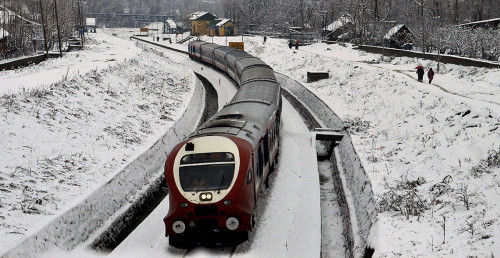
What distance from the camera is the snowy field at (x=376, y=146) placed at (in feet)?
37.5

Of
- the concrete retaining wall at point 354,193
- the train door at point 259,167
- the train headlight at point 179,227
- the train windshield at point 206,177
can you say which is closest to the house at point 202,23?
the concrete retaining wall at point 354,193

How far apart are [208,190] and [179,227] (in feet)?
4.41

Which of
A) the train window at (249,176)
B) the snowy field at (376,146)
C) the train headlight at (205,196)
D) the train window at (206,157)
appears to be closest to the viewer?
the snowy field at (376,146)

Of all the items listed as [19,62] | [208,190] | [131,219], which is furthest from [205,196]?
[19,62]

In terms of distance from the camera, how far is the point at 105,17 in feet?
547

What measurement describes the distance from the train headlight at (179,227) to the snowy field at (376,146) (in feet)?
11.9

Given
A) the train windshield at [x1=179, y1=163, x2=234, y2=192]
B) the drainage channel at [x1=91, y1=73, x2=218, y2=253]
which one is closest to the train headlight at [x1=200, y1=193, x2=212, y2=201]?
the train windshield at [x1=179, y1=163, x2=234, y2=192]

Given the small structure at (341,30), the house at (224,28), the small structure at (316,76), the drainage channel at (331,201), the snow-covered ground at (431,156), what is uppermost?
the house at (224,28)

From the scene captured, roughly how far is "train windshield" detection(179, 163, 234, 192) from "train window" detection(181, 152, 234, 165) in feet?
0.52

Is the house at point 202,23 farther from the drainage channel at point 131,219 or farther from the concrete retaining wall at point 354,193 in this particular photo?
the drainage channel at point 131,219

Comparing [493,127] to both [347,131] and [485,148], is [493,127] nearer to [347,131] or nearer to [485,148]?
[485,148]

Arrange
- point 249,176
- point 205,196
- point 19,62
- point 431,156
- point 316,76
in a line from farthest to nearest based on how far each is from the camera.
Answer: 1. point 316,76
2. point 19,62
3. point 431,156
4. point 249,176
5. point 205,196

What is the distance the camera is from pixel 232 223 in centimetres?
1164

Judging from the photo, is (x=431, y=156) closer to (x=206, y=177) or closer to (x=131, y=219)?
(x=206, y=177)
